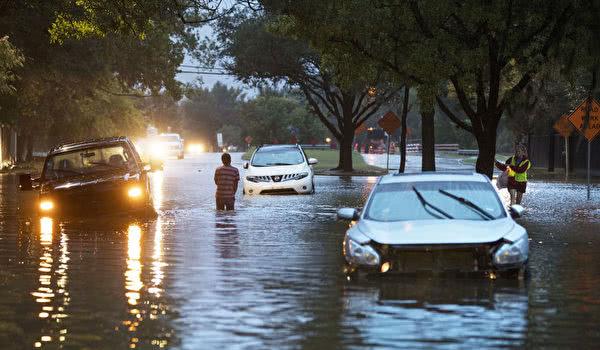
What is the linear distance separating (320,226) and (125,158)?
3977 mm

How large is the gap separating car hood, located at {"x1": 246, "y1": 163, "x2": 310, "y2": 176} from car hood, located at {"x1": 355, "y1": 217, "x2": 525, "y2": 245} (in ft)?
67.1

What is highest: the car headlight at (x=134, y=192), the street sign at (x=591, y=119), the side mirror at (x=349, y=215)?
the street sign at (x=591, y=119)

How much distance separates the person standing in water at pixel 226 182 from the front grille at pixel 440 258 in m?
12.4

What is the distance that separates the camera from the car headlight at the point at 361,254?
12.7 metres

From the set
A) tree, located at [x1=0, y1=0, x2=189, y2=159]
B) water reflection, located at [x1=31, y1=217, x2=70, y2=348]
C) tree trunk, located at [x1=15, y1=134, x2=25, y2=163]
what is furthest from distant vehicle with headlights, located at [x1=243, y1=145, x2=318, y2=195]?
tree trunk, located at [x1=15, y1=134, x2=25, y2=163]

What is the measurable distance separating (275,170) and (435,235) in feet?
70.2

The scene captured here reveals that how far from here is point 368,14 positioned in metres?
27.8

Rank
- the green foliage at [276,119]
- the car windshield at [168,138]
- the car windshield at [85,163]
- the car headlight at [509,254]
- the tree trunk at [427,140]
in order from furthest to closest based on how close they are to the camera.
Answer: the green foliage at [276,119] < the car windshield at [168,138] < the tree trunk at [427,140] < the car windshield at [85,163] < the car headlight at [509,254]

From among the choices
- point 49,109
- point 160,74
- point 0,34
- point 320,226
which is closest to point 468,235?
point 320,226

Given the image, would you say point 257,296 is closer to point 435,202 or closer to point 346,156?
point 435,202

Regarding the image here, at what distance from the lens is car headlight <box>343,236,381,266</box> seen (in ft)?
41.7

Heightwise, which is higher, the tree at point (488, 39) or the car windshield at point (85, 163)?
the tree at point (488, 39)

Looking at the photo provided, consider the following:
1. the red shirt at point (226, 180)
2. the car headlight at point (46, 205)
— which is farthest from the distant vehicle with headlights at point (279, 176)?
the car headlight at point (46, 205)

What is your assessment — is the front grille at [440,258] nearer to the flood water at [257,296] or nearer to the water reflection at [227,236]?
the flood water at [257,296]
